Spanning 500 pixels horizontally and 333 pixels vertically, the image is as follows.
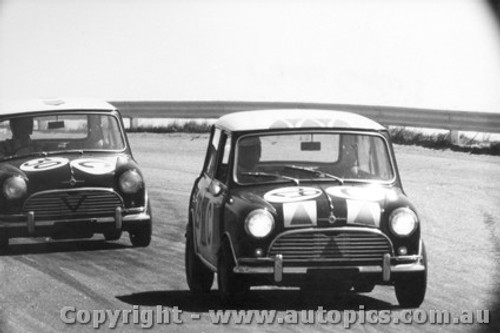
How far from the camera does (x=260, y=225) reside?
9938mm

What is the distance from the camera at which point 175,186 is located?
19.7m

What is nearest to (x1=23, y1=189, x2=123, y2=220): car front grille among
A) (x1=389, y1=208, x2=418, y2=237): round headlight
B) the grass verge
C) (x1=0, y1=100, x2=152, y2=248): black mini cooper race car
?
(x1=0, y1=100, x2=152, y2=248): black mini cooper race car

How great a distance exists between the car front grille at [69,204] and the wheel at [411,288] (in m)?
4.24

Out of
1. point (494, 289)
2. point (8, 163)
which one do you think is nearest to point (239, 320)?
point (494, 289)

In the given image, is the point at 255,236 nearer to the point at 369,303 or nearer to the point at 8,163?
the point at 369,303

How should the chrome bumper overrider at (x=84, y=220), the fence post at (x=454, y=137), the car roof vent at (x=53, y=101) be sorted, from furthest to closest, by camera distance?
the fence post at (x=454, y=137) → the car roof vent at (x=53, y=101) → the chrome bumper overrider at (x=84, y=220)

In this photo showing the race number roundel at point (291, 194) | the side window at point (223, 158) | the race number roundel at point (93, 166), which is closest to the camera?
the race number roundel at point (291, 194)

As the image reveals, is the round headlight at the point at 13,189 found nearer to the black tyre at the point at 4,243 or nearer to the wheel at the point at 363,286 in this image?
the black tyre at the point at 4,243

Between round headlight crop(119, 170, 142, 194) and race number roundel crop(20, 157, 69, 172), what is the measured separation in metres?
0.63

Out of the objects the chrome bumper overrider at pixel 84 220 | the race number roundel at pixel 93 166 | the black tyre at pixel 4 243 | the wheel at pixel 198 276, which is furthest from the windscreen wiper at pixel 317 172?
the black tyre at pixel 4 243

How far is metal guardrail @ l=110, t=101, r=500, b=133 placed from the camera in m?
24.2

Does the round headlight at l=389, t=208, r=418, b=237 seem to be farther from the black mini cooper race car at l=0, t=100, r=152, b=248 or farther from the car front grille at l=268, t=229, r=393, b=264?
the black mini cooper race car at l=0, t=100, r=152, b=248

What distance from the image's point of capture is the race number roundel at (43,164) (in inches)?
539

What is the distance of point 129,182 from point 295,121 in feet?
11.4
